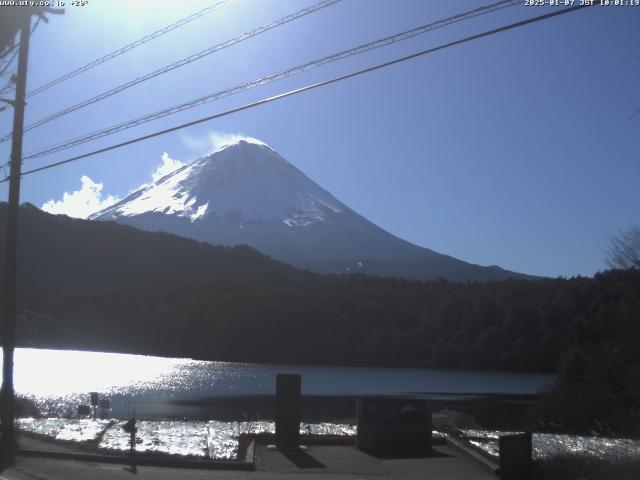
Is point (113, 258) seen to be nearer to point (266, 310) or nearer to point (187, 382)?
point (266, 310)

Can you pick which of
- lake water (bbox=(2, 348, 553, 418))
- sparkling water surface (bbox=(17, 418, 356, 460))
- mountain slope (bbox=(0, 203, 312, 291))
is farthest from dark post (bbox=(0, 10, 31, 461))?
mountain slope (bbox=(0, 203, 312, 291))

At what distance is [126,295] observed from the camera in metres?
98.4

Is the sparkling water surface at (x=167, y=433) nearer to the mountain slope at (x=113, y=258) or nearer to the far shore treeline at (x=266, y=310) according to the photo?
the far shore treeline at (x=266, y=310)

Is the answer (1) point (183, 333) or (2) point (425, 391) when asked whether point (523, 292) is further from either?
(1) point (183, 333)

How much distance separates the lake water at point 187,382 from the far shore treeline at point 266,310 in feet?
12.4

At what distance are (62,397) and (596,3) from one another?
39.0 meters

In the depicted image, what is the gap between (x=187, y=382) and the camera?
57.7 m

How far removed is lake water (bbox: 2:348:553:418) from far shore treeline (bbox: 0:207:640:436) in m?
3.79

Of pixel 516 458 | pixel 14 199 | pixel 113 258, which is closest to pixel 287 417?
pixel 516 458

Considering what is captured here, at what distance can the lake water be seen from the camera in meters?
45.3

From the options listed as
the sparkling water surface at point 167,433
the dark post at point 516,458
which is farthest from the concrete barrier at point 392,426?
the dark post at point 516,458

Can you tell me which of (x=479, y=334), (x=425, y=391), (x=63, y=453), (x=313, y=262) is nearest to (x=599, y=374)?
(x=63, y=453)

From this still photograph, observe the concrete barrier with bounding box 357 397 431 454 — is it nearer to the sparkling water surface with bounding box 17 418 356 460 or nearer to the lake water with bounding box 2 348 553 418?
the sparkling water surface with bounding box 17 418 356 460

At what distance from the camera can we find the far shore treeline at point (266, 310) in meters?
71.6
